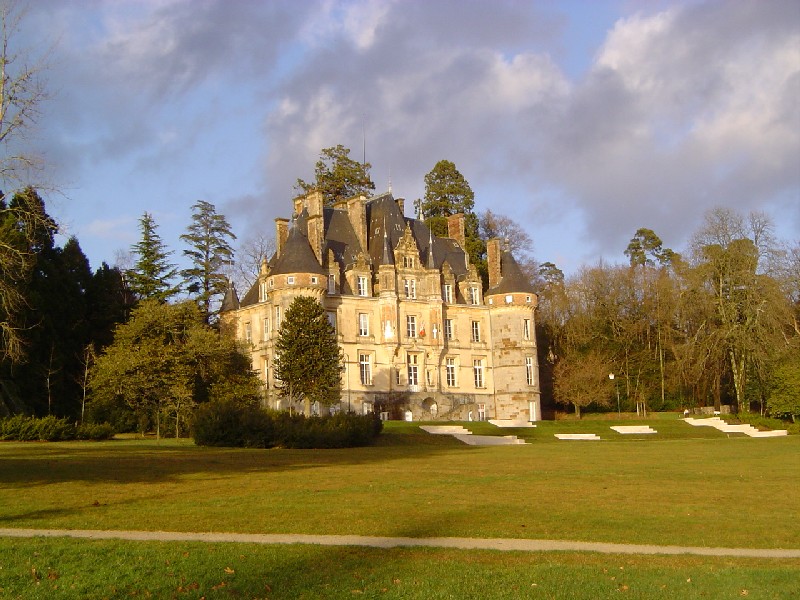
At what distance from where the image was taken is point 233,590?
10359 millimetres

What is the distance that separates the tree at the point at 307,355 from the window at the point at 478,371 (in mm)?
20510

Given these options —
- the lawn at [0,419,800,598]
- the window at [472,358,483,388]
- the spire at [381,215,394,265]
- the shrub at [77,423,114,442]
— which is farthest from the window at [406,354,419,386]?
the lawn at [0,419,800,598]

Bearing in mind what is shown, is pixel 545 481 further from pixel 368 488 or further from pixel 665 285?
pixel 665 285

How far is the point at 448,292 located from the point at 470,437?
66.3 ft

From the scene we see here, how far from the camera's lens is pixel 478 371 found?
220 ft

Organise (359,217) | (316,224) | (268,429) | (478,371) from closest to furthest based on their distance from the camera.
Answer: (268,429)
(316,224)
(359,217)
(478,371)

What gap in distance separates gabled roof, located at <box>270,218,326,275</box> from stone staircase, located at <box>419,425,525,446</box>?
14.1 m

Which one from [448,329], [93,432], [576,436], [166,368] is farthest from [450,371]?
[93,432]

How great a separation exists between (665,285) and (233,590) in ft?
216

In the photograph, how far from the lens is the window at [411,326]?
63688mm

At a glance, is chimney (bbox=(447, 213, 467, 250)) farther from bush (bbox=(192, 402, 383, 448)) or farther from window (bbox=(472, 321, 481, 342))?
bush (bbox=(192, 402, 383, 448))

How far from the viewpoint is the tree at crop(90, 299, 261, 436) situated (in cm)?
4519

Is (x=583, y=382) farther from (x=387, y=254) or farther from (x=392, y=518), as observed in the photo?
(x=392, y=518)

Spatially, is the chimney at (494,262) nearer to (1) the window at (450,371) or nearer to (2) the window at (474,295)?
(2) the window at (474,295)
